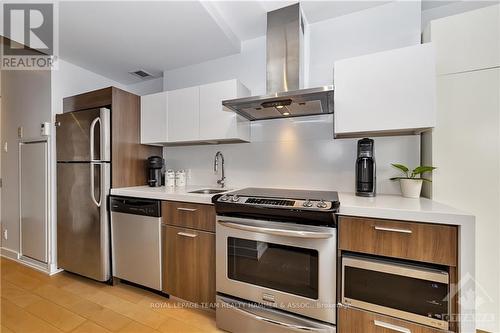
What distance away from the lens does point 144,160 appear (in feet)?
8.18

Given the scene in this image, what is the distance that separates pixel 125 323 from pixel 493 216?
264 cm

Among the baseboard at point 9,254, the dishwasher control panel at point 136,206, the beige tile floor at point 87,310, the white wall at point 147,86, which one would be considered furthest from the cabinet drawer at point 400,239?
the baseboard at point 9,254

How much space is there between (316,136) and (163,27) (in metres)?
1.67

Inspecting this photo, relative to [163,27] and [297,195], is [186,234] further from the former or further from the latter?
[163,27]

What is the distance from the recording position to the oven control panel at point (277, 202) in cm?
126

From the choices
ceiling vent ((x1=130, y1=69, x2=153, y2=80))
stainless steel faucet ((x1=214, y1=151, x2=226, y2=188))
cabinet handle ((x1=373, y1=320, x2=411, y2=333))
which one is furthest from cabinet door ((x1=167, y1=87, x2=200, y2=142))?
cabinet handle ((x1=373, y1=320, x2=411, y2=333))

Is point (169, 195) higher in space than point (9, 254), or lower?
higher

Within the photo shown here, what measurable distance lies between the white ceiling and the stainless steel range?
5.01 feet

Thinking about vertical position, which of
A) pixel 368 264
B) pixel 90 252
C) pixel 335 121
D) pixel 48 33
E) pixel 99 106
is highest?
pixel 48 33

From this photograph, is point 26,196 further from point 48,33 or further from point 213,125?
point 213,125

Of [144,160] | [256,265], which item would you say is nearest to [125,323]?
[256,265]

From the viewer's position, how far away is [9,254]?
270 cm

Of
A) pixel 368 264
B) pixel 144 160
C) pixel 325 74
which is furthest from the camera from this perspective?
pixel 144 160

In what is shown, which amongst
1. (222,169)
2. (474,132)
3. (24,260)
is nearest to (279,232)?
(222,169)
